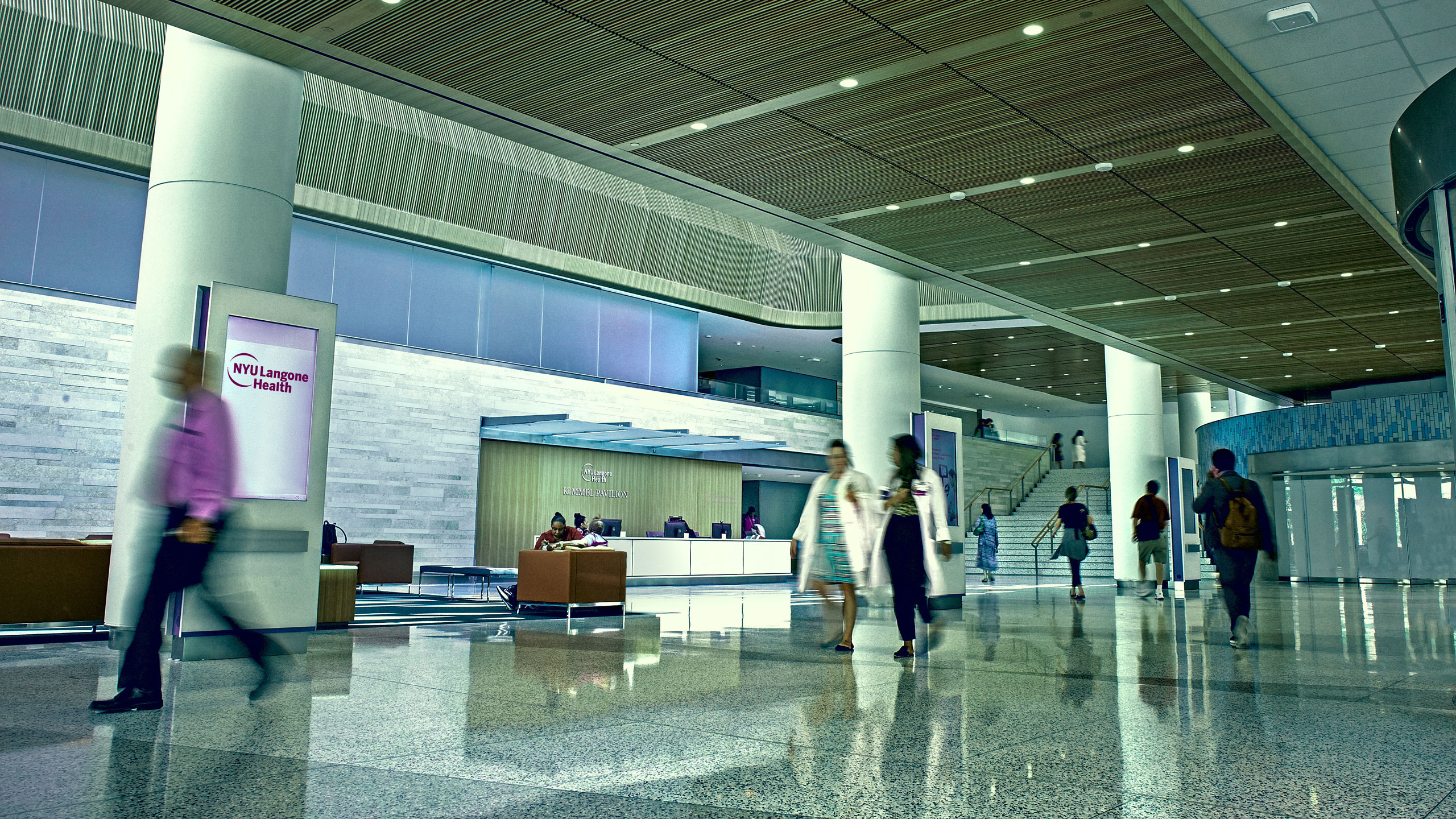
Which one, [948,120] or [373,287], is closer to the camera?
[948,120]

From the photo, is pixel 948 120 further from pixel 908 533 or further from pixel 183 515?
pixel 183 515

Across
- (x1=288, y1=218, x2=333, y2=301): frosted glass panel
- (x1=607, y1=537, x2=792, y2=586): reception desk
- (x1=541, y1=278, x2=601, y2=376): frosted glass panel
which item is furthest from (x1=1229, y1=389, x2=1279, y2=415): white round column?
(x1=288, y1=218, x2=333, y2=301): frosted glass panel

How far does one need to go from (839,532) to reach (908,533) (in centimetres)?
58

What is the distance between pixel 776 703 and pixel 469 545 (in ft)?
62.7

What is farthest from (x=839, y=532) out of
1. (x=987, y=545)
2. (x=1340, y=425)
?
(x=1340, y=425)

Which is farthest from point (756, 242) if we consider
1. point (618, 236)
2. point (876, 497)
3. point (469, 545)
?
point (876, 497)

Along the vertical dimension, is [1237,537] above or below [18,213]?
below

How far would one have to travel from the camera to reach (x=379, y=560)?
18.6 metres

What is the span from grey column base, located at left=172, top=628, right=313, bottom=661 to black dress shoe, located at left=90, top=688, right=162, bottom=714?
2055 mm

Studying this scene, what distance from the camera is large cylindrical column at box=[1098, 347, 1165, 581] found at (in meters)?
23.5

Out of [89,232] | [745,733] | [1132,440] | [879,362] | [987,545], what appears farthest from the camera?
[987,545]

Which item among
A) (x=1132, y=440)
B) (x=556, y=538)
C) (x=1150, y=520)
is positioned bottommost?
(x=556, y=538)

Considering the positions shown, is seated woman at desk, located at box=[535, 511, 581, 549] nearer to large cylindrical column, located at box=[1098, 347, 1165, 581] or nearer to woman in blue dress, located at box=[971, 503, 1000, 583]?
woman in blue dress, located at box=[971, 503, 1000, 583]

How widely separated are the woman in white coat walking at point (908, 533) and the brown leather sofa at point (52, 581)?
6.76 meters
